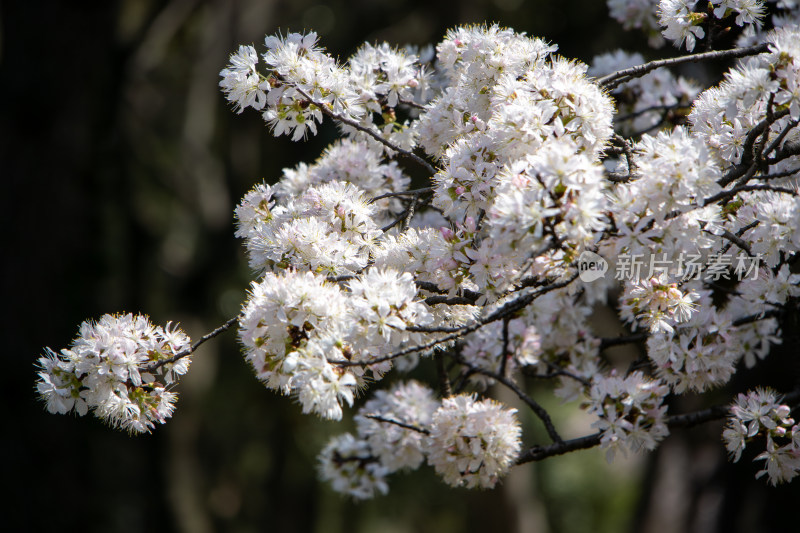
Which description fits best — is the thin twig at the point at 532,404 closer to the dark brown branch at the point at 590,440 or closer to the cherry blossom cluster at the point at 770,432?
the dark brown branch at the point at 590,440

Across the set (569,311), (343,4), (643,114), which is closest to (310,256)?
(569,311)

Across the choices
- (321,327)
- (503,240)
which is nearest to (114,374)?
(321,327)

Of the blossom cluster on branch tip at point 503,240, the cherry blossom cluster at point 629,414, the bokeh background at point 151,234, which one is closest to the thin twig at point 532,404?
the blossom cluster on branch tip at point 503,240

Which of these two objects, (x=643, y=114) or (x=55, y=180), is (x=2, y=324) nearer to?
(x=55, y=180)

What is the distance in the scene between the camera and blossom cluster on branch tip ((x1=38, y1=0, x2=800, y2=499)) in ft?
6.63

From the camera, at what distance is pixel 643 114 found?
3725 millimetres

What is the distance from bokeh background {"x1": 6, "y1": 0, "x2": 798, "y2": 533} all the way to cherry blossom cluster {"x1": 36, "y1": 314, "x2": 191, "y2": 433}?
1922 millimetres

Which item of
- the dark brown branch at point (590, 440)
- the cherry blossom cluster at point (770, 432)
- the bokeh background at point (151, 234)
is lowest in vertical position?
the cherry blossom cluster at point (770, 432)

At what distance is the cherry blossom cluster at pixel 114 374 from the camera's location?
93.0 inches

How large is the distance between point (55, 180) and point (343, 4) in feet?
19.0

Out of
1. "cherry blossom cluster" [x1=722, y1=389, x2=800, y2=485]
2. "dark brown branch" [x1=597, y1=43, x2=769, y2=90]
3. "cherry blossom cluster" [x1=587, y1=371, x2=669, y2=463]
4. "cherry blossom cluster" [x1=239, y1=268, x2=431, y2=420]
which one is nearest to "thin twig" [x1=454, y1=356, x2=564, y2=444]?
"cherry blossom cluster" [x1=587, y1=371, x2=669, y2=463]

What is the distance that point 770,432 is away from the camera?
8.45ft

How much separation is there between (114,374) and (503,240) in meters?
1.28

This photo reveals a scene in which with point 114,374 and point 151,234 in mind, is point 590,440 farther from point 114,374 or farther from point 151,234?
point 151,234
